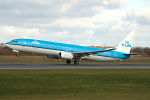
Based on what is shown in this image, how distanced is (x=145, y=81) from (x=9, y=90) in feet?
40.9

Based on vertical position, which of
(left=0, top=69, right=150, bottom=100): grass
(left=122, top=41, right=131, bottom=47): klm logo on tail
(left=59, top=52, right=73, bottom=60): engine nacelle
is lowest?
(left=0, top=69, right=150, bottom=100): grass

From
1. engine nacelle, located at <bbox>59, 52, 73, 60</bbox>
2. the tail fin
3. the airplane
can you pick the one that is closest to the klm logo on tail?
the tail fin

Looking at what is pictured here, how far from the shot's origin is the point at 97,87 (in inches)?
740

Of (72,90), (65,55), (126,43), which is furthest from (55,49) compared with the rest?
(72,90)

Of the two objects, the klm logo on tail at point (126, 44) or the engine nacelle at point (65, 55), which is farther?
the klm logo on tail at point (126, 44)

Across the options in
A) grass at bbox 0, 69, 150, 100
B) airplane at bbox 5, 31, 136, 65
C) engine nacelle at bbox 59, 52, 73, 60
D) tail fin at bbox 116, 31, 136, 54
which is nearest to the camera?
grass at bbox 0, 69, 150, 100

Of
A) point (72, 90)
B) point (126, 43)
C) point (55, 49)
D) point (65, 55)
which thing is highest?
point (126, 43)

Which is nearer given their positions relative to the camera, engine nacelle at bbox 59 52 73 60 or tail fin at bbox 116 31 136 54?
engine nacelle at bbox 59 52 73 60

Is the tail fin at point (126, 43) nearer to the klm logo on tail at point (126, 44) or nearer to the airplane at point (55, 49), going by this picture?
the klm logo on tail at point (126, 44)

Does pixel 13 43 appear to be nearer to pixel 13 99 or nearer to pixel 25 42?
pixel 25 42

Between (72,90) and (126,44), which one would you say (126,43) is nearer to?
(126,44)

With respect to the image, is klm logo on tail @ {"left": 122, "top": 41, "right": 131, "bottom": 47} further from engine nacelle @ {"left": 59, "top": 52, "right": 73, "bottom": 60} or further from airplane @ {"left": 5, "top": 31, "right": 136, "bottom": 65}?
engine nacelle @ {"left": 59, "top": 52, "right": 73, "bottom": 60}

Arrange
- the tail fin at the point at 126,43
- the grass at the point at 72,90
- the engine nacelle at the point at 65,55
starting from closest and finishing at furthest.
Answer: the grass at the point at 72,90, the engine nacelle at the point at 65,55, the tail fin at the point at 126,43

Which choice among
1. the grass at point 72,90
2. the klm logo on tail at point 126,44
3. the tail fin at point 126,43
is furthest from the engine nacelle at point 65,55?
the grass at point 72,90
